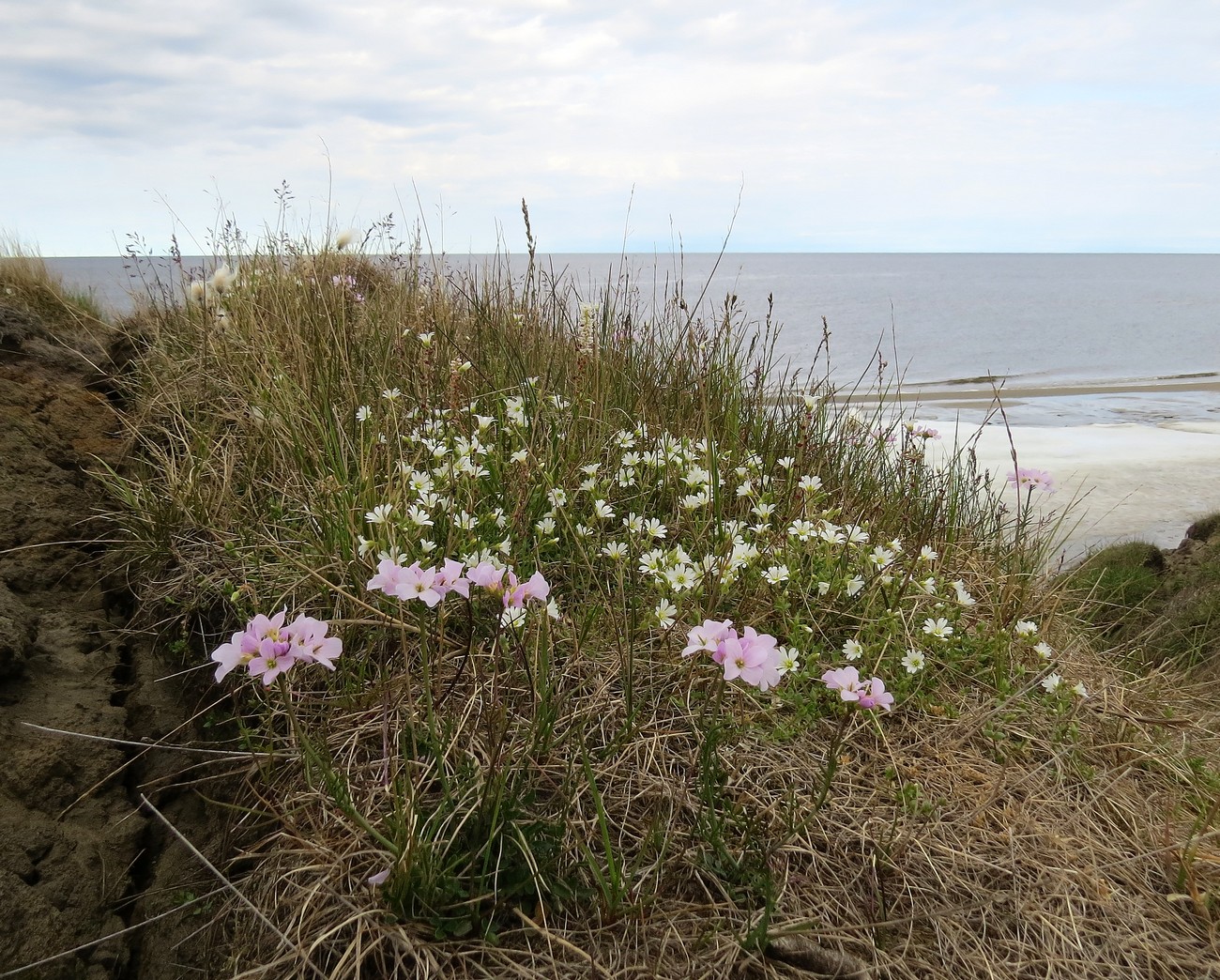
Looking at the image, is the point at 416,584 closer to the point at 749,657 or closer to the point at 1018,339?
the point at 749,657

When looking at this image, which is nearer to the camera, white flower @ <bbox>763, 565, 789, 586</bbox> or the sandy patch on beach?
white flower @ <bbox>763, 565, 789, 586</bbox>

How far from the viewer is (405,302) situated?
5.33m

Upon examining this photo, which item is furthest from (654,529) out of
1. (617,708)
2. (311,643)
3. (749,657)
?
(311,643)

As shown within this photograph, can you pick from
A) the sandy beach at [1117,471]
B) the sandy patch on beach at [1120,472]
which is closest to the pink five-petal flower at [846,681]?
the sandy beach at [1117,471]

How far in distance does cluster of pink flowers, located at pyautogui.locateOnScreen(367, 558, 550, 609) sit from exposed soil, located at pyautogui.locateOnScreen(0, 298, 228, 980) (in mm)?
904

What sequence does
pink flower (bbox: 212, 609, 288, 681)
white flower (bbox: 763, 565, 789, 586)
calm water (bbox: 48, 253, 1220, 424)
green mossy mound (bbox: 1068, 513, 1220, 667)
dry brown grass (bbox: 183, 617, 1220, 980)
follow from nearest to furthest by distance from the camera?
pink flower (bbox: 212, 609, 288, 681), dry brown grass (bbox: 183, 617, 1220, 980), white flower (bbox: 763, 565, 789, 586), green mossy mound (bbox: 1068, 513, 1220, 667), calm water (bbox: 48, 253, 1220, 424)

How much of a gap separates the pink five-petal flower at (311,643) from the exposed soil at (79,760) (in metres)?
0.75

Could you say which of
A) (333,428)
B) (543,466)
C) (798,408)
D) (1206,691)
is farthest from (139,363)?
(1206,691)

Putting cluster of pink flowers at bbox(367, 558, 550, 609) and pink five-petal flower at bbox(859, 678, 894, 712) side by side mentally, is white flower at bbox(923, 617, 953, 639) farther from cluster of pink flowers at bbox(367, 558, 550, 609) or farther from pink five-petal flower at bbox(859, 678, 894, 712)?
cluster of pink flowers at bbox(367, 558, 550, 609)

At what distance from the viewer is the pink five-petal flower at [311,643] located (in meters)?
1.28

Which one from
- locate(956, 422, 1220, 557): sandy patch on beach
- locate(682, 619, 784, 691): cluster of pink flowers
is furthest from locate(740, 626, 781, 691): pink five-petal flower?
locate(956, 422, 1220, 557): sandy patch on beach

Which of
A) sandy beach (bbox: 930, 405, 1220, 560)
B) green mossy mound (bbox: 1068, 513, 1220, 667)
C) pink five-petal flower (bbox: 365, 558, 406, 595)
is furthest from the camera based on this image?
sandy beach (bbox: 930, 405, 1220, 560)

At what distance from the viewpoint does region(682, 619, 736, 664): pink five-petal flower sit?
4.66ft

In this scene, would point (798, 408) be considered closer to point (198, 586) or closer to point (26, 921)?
point (198, 586)
